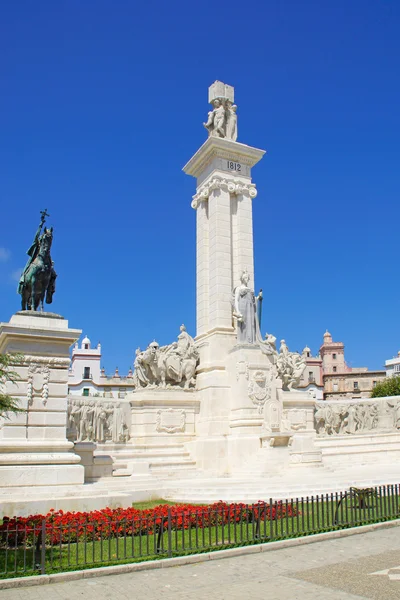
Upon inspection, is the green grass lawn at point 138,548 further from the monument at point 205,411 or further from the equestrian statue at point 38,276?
the equestrian statue at point 38,276

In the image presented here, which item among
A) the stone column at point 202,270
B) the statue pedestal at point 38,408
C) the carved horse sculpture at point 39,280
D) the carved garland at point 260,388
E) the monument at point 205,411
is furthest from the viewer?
the stone column at point 202,270

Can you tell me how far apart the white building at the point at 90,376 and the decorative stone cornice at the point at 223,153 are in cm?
4602

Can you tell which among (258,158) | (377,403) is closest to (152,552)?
(258,158)

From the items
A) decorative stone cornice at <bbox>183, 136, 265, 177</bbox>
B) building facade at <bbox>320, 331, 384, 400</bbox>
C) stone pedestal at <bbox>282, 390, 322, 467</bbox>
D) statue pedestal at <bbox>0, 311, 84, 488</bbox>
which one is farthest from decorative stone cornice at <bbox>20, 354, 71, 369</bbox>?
building facade at <bbox>320, 331, 384, 400</bbox>

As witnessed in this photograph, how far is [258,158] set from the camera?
28062 millimetres

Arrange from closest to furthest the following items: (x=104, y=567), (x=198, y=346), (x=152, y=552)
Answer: (x=104, y=567), (x=152, y=552), (x=198, y=346)

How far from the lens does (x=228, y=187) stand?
88.7 feet

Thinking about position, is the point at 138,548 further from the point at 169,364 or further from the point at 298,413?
the point at 298,413

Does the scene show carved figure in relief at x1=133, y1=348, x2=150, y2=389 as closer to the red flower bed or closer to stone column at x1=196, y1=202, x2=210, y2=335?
stone column at x1=196, y1=202, x2=210, y2=335

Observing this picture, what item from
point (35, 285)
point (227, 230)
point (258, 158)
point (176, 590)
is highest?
point (258, 158)

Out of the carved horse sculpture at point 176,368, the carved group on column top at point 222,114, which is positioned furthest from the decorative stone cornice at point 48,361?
the carved group on column top at point 222,114

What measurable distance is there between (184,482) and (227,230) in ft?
41.3

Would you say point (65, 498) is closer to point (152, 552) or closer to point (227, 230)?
point (152, 552)

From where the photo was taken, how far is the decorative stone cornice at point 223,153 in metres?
27.1
